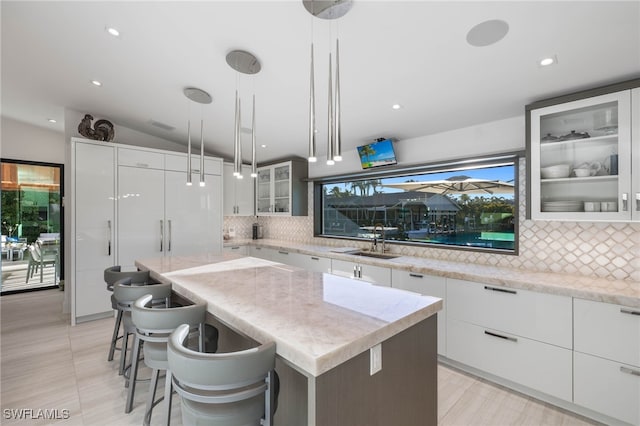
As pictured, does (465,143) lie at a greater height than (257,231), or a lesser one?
greater

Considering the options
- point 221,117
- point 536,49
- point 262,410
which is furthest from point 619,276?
point 221,117

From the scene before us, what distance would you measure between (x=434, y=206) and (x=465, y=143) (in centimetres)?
81

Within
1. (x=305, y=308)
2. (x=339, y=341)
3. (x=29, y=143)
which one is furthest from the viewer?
(x=29, y=143)

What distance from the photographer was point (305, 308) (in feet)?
5.02

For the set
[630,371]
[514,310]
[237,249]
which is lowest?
[630,371]

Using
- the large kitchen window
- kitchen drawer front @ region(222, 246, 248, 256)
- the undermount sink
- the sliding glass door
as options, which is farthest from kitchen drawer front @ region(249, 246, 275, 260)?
the sliding glass door

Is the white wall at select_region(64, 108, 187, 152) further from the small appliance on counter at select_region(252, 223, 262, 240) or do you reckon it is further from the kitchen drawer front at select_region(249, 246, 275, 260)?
the kitchen drawer front at select_region(249, 246, 275, 260)

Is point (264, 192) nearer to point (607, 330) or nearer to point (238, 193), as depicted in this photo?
point (238, 193)

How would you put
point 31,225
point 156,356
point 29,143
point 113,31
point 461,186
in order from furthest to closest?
point 31,225, point 29,143, point 461,186, point 113,31, point 156,356

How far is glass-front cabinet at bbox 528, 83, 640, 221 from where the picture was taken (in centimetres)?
200

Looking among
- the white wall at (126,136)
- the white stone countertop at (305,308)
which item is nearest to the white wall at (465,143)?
the white stone countertop at (305,308)

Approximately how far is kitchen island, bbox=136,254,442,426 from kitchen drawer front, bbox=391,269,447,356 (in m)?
1.08

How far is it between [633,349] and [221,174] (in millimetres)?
5157

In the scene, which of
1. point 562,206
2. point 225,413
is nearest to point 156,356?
point 225,413
